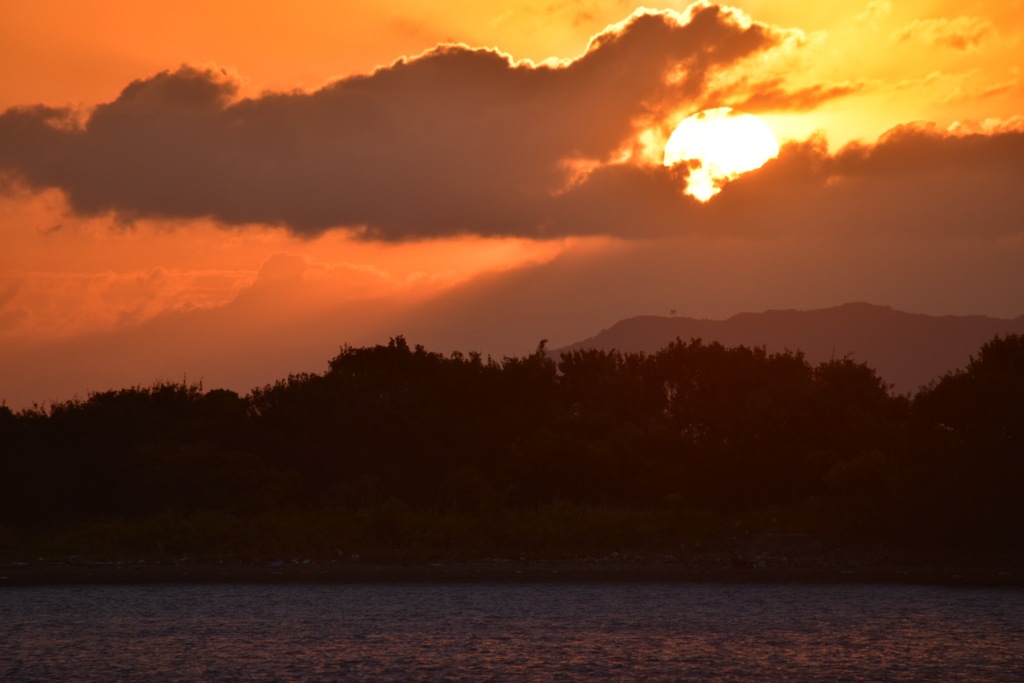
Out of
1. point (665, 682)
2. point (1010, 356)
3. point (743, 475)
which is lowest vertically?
point (665, 682)

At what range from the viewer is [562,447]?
69.5 meters

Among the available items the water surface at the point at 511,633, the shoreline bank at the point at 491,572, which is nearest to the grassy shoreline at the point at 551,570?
the shoreline bank at the point at 491,572

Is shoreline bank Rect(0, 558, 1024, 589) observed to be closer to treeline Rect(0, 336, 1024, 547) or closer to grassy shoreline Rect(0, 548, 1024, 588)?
grassy shoreline Rect(0, 548, 1024, 588)

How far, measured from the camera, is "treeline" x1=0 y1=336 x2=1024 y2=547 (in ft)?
191

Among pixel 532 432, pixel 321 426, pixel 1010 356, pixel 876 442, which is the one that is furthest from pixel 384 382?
pixel 1010 356

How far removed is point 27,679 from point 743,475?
43.8 metres

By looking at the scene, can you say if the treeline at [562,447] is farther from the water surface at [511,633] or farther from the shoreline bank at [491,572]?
the water surface at [511,633]

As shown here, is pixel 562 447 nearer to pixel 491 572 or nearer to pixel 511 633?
pixel 491 572

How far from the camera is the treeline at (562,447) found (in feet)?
191

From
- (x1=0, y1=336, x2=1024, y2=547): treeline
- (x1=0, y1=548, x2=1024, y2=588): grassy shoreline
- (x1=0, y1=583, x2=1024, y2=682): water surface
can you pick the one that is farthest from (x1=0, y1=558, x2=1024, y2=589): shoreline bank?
(x1=0, y1=336, x2=1024, y2=547): treeline

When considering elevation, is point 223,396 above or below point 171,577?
above

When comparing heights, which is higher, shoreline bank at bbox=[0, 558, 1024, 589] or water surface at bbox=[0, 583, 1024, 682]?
shoreline bank at bbox=[0, 558, 1024, 589]

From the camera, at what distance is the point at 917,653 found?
1423 inches

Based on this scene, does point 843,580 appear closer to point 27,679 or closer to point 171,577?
point 171,577
